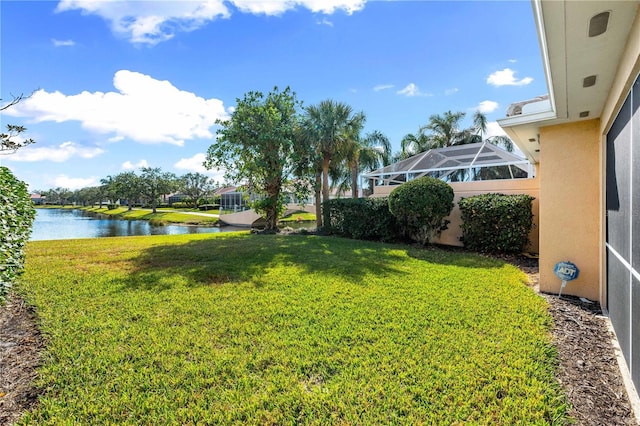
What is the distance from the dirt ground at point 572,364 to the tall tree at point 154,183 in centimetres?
5576

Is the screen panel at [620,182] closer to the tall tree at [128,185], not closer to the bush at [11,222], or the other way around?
the bush at [11,222]

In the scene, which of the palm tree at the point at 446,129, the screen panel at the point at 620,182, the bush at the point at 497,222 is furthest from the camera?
the palm tree at the point at 446,129

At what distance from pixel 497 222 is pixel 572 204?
344 centimetres

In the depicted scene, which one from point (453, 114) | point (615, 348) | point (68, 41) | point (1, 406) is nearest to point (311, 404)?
point (1, 406)

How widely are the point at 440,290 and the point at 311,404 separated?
3621 mm

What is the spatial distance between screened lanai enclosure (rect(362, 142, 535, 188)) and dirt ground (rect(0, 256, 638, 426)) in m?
8.31

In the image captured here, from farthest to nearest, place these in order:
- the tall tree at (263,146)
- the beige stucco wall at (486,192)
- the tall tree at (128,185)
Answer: the tall tree at (128,185) → the tall tree at (263,146) → the beige stucco wall at (486,192)

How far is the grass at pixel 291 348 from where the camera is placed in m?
2.32

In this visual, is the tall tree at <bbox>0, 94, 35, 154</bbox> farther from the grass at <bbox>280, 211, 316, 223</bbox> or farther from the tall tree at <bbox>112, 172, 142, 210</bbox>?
the tall tree at <bbox>112, 172, 142, 210</bbox>

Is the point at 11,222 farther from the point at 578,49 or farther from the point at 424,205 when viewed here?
the point at 424,205

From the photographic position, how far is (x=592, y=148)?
4.95 meters

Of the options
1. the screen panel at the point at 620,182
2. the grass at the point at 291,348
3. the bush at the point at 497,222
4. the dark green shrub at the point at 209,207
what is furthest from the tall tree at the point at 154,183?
the screen panel at the point at 620,182

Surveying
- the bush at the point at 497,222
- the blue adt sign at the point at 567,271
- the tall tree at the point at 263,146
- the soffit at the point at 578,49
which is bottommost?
the blue adt sign at the point at 567,271

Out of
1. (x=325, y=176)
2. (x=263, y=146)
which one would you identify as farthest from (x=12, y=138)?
(x=325, y=176)
